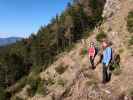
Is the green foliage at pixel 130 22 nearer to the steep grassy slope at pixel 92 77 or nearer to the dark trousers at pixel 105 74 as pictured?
the steep grassy slope at pixel 92 77

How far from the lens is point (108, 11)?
26.4 meters

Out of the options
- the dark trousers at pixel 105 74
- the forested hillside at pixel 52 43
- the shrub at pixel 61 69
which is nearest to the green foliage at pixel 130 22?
the shrub at pixel 61 69

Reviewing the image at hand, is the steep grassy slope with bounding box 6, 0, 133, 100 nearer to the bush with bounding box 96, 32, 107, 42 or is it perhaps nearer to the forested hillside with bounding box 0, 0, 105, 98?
the bush with bounding box 96, 32, 107, 42

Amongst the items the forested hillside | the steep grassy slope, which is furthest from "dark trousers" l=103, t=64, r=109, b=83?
the forested hillside

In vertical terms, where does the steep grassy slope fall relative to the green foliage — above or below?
below

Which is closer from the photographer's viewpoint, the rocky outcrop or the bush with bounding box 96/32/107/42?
the bush with bounding box 96/32/107/42

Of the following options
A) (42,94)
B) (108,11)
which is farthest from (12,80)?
(42,94)

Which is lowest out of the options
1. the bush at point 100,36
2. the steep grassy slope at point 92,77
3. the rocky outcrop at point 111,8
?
the steep grassy slope at point 92,77

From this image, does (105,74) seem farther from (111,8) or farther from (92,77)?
(111,8)

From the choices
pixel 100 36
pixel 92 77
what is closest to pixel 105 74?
pixel 92 77

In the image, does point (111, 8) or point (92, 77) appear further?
point (111, 8)

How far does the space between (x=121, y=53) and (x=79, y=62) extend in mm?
3502

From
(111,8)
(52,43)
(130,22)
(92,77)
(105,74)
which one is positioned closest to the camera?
(105,74)

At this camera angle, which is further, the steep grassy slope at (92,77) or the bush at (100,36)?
the bush at (100,36)
